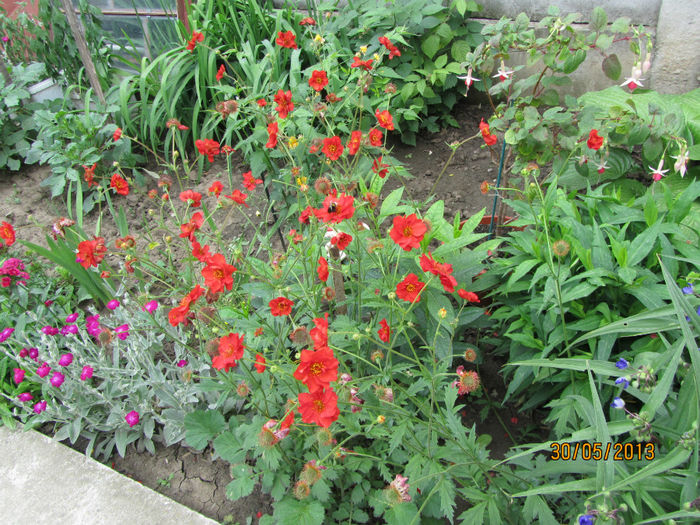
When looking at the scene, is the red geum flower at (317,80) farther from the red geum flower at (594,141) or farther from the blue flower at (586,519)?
the blue flower at (586,519)

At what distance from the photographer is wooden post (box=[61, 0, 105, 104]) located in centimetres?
291

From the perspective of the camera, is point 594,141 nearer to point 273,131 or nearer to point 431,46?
point 273,131

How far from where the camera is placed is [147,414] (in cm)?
201

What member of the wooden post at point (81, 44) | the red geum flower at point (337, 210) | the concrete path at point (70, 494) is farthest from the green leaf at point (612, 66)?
the wooden post at point (81, 44)

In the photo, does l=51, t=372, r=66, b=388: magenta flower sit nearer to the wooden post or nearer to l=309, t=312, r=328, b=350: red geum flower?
l=309, t=312, r=328, b=350: red geum flower

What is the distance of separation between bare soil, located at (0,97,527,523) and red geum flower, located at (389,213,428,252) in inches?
30.8

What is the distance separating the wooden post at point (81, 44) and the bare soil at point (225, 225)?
0.66 meters

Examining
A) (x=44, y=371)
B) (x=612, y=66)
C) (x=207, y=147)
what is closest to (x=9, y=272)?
(x=44, y=371)

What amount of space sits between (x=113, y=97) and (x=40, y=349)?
197 cm

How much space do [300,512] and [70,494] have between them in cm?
89

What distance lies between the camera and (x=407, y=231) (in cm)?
135

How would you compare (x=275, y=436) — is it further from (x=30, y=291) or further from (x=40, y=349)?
(x=30, y=291)
